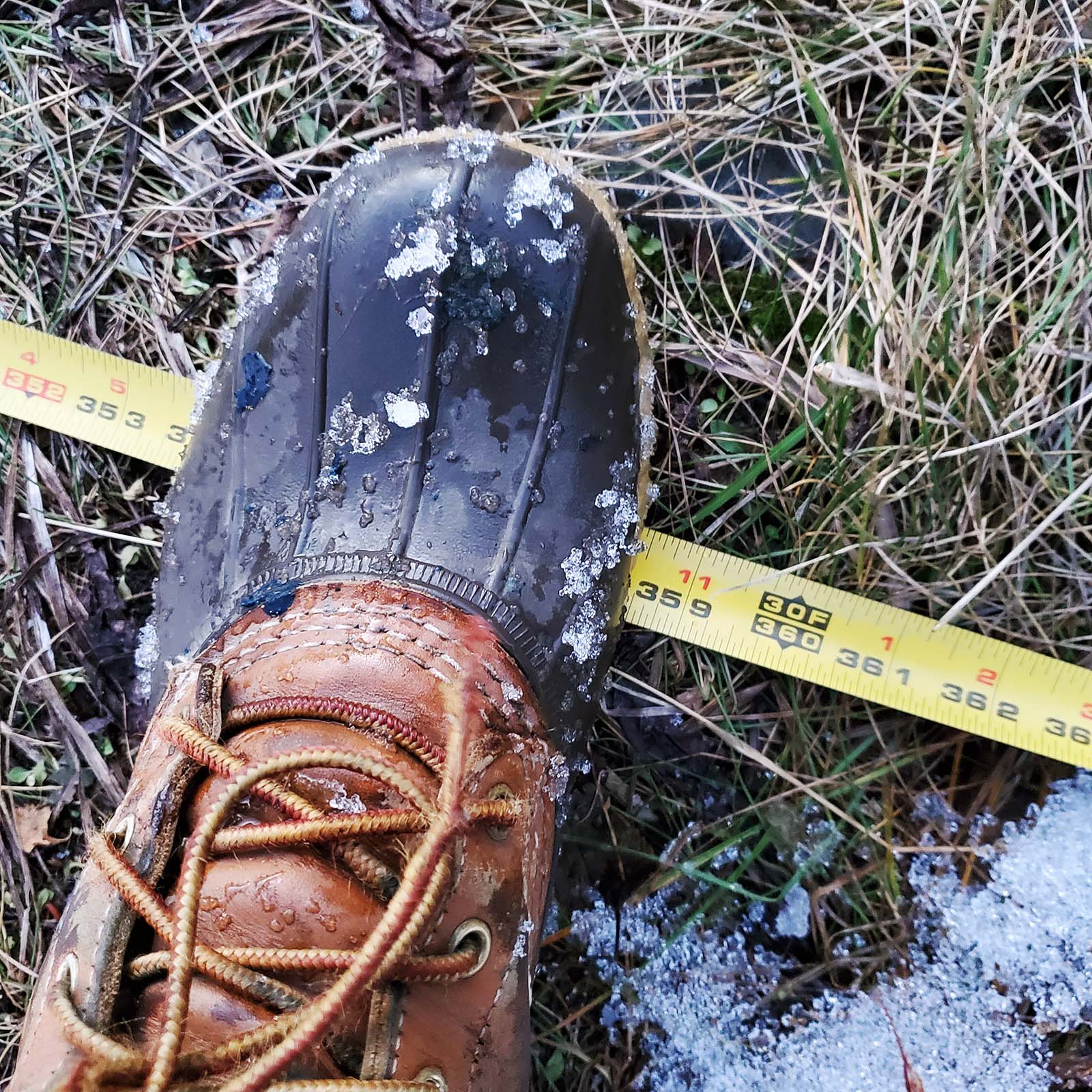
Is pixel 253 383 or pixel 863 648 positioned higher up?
pixel 253 383

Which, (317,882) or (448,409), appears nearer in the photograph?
(317,882)

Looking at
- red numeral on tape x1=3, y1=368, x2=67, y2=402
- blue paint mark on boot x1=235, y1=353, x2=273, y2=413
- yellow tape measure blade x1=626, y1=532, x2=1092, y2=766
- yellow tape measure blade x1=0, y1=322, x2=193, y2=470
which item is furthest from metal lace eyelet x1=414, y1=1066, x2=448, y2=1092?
red numeral on tape x1=3, y1=368, x2=67, y2=402

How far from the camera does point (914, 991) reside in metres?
1.49

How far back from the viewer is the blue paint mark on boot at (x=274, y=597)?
1.22 meters

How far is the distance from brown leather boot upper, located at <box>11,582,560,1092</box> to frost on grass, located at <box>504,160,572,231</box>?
2.01 feet

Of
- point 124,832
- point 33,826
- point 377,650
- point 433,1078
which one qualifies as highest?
point 377,650

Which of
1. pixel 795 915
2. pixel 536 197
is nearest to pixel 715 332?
pixel 536 197

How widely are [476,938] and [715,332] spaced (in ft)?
3.40

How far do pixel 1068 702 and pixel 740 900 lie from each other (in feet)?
2.10

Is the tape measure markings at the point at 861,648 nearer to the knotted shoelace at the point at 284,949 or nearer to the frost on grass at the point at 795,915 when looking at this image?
the frost on grass at the point at 795,915

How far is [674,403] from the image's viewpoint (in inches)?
61.1

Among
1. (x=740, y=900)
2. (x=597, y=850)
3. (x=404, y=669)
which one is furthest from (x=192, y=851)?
(x=740, y=900)

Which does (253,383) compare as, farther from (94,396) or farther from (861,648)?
(861,648)

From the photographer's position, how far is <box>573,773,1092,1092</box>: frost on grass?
1469 millimetres
